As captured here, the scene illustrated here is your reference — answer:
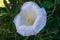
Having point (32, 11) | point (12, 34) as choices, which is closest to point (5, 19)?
point (12, 34)

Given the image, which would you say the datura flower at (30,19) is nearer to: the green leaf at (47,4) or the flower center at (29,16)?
the flower center at (29,16)

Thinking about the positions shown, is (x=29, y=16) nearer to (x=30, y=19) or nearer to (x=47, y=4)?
(x=30, y=19)

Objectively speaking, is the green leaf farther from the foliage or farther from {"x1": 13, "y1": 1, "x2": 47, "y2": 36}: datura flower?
{"x1": 13, "y1": 1, "x2": 47, "y2": 36}: datura flower

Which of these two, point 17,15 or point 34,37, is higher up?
point 17,15

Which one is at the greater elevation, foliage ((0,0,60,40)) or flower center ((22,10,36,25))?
flower center ((22,10,36,25))

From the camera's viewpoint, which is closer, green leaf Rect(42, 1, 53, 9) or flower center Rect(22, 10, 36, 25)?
flower center Rect(22, 10, 36, 25)

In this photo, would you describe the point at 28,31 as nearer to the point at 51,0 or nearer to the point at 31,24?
the point at 31,24

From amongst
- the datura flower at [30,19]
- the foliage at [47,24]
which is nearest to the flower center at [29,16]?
the datura flower at [30,19]

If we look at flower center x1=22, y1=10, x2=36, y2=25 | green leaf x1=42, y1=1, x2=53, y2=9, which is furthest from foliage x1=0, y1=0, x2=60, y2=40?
flower center x1=22, y1=10, x2=36, y2=25
